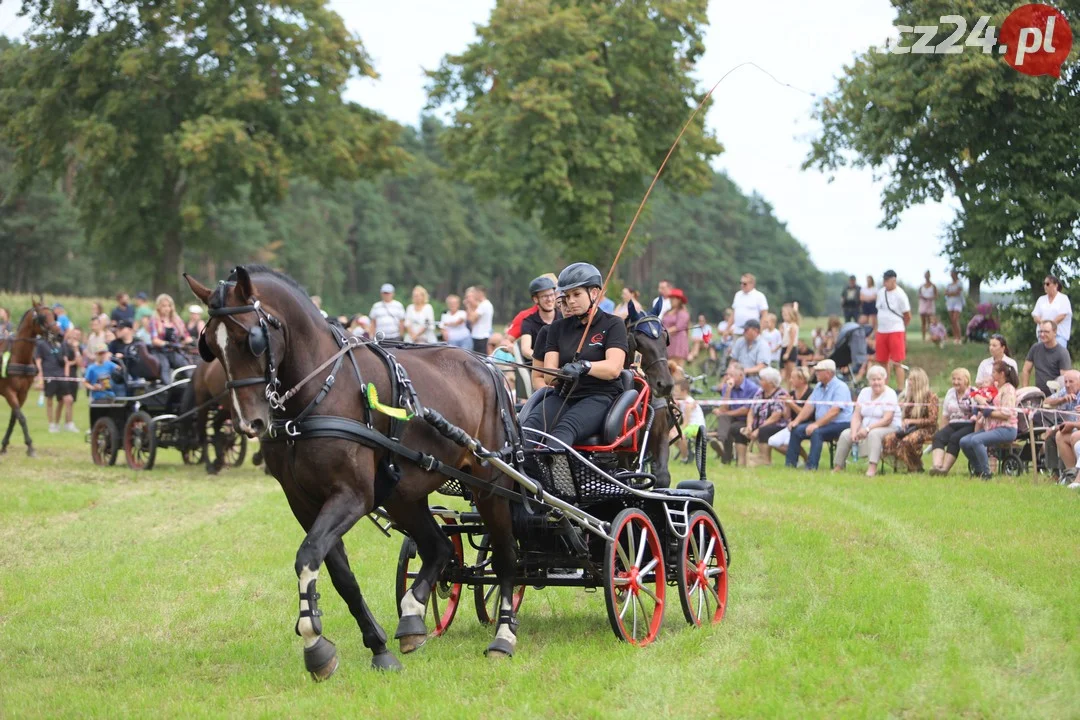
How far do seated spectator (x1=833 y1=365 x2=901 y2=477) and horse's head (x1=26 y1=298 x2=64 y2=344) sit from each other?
1150cm

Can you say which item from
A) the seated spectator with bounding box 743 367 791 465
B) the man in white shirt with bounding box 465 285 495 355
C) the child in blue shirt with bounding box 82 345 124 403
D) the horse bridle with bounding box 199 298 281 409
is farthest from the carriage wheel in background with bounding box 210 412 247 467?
the horse bridle with bounding box 199 298 281 409

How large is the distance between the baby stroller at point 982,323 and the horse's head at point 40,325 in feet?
55.1

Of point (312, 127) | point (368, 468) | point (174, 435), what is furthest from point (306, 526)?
point (312, 127)

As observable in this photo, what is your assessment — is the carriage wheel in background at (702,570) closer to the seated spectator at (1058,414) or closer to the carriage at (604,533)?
the carriage at (604,533)

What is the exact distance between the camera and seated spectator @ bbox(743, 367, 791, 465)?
17250 millimetres

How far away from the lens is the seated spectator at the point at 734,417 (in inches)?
695

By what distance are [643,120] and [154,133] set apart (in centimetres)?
1372

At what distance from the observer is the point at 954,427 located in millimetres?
14836

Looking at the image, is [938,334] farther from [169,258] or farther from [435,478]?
[169,258]

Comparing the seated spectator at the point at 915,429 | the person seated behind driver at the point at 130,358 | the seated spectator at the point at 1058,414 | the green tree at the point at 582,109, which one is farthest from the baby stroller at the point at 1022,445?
the green tree at the point at 582,109

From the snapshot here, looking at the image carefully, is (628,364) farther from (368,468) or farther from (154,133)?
(154,133)

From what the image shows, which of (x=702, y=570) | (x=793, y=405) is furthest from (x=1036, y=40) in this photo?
(x=702, y=570)

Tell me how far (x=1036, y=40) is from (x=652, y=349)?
13879 millimetres

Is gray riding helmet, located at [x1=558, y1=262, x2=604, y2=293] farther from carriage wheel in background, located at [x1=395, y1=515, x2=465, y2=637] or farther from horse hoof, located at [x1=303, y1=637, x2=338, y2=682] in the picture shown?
horse hoof, located at [x1=303, y1=637, x2=338, y2=682]
